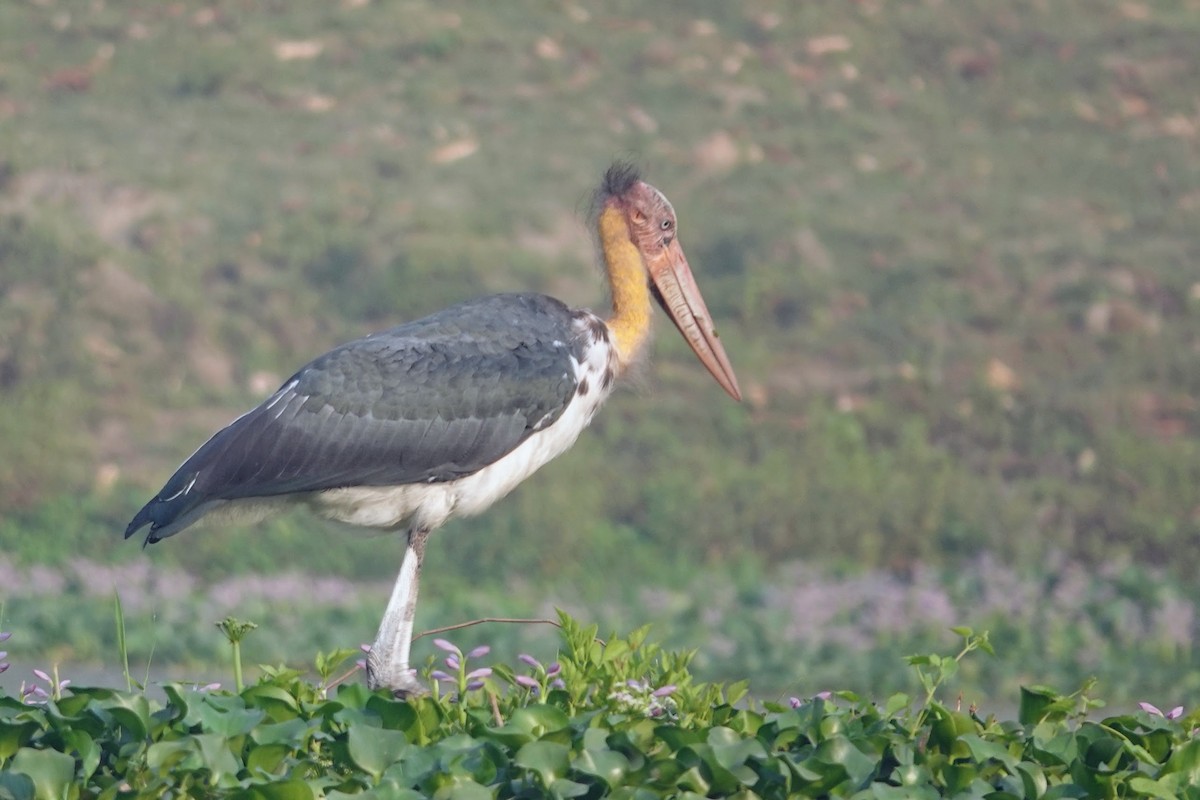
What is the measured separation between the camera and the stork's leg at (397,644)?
4.79 m

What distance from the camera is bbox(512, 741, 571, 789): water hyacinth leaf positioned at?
3500 millimetres

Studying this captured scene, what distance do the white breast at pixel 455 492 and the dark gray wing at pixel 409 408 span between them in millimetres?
34

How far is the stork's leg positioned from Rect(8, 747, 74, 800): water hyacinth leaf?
1.23 metres

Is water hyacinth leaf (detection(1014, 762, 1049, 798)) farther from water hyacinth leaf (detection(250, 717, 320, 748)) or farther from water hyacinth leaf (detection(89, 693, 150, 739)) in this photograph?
water hyacinth leaf (detection(89, 693, 150, 739))

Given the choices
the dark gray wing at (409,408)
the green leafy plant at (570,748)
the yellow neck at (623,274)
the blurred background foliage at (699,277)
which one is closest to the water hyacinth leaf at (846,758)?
the green leafy plant at (570,748)

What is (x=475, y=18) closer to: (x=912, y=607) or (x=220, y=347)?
(x=220, y=347)

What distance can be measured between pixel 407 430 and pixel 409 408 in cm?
6

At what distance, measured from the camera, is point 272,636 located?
880 centimetres

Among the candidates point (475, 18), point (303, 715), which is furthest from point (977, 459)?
point (303, 715)

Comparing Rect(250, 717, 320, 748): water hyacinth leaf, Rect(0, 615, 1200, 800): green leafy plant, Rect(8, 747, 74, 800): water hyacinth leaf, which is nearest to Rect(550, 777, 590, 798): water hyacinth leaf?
Rect(0, 615, 1200, 800): green leafy plant

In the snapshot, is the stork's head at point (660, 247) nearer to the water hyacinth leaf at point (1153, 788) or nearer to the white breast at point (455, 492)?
the white breast at point (455, 492)

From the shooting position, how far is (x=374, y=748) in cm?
361

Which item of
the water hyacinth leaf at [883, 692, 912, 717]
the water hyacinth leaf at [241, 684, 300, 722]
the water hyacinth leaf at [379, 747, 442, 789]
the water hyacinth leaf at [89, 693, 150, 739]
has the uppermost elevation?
the water hyacinth leaf at [89, 693, 150, 739]

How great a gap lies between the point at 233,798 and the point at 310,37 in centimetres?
1205
